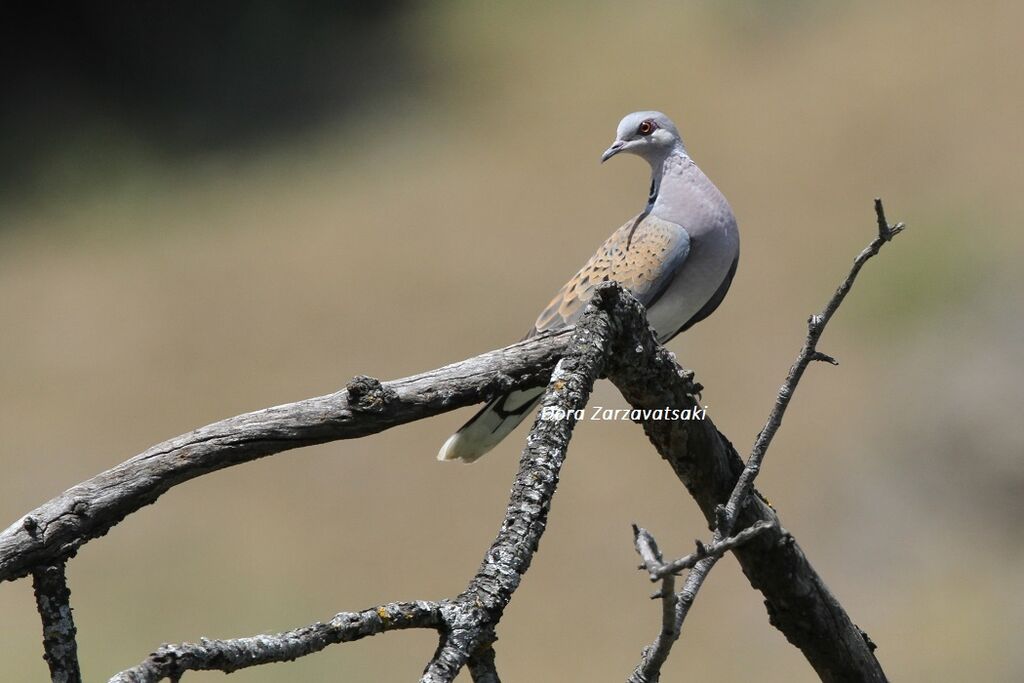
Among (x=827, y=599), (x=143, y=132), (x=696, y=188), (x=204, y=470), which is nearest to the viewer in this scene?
(x=204, y=470)

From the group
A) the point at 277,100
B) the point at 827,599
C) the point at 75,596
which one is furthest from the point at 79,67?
the point at 827,599

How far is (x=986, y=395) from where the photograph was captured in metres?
5.91

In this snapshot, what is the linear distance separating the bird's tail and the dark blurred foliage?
7605 mm

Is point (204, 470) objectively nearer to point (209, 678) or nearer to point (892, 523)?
point (209, 678)

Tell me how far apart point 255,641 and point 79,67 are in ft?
32.4

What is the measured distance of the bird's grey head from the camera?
3.02 metres

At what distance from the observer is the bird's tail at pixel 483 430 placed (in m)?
2.47

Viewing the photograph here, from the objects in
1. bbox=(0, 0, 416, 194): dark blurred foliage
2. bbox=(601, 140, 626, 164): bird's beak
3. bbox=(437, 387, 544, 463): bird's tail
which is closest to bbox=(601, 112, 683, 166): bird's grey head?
bbox=(601, 140, 626, 164): bird's beak

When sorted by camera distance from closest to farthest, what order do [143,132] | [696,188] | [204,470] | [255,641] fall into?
[255,641] < [204,470] < [696,188] < [143,132]

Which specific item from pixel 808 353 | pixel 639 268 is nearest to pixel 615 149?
pixel 639 268

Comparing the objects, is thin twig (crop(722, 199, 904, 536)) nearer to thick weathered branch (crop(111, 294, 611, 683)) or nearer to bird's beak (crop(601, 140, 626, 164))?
thick weathered branch (crop(111, 294, 611, 683))

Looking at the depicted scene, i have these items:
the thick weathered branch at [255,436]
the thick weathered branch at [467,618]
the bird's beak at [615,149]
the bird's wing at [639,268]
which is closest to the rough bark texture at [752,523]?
the thick weathered branch at [255,436]

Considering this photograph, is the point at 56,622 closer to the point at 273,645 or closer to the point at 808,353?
the point at 273,645

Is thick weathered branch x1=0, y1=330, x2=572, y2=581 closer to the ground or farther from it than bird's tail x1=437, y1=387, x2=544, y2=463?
closer to the ground
